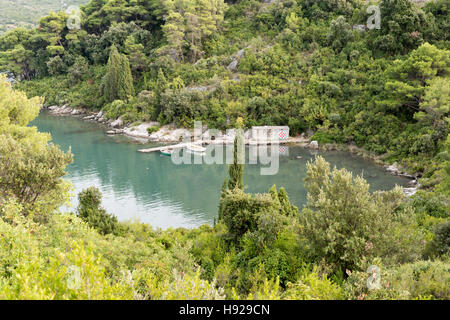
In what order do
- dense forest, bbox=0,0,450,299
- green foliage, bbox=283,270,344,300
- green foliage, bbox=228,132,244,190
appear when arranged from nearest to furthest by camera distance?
green foliage, bbox=283,270,344,300 < dense forest, bbox=0,0,450,299 < green foliage, bbox=228,132,244,190

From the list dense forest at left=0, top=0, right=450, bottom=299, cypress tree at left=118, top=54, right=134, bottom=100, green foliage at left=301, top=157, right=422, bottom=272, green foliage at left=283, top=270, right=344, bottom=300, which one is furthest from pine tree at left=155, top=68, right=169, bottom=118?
green foliage at left=283, top=270, right=344, bottom=300

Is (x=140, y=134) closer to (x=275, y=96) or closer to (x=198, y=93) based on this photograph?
(x=198, y=93)

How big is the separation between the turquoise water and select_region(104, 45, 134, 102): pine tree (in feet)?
37.4

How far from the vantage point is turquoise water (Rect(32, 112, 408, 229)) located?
25.0 meters

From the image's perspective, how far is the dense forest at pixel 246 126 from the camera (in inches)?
320

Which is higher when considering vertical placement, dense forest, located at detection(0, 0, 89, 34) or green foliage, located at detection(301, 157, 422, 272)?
dense forest, located at detection(0, 0, 89, 34)

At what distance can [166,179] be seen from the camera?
102 ft

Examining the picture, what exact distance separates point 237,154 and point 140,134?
2639 cm

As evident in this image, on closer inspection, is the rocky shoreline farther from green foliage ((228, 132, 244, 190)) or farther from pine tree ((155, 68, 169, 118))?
green foliage ((228, 132, 244, 190))

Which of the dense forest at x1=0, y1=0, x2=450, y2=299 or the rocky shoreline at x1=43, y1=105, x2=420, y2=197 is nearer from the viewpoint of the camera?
the dense forest at x1=0, y1=0, x2=450, y2=299

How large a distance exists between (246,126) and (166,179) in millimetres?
12793

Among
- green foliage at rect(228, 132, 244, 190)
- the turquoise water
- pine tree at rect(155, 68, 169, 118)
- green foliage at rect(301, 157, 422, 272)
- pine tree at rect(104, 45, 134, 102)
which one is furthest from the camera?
pine tree at rect(104, 45, 134, 102)

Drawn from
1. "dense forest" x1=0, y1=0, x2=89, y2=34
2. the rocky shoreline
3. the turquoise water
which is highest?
"dense forest" x1=0, y1=0, x2=89, y2=34
